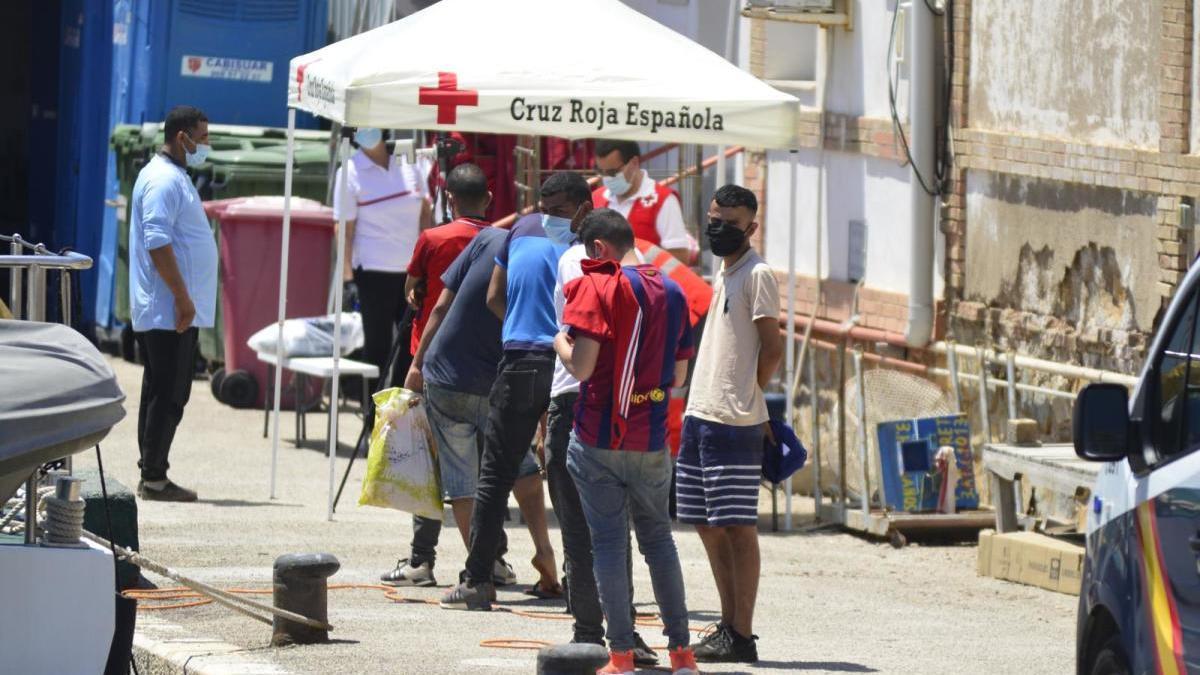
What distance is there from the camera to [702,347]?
8555 millimetres

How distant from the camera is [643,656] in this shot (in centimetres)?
803

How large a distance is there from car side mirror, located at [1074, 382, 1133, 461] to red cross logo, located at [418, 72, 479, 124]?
5.63 m

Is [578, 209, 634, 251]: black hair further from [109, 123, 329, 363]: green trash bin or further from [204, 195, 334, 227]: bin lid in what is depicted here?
[109, 123, 329, 363]: green trash bin

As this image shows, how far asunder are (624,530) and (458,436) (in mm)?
1986

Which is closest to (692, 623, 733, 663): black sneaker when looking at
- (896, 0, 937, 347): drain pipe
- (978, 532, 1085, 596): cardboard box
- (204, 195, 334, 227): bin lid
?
(978, 532, 1085, 596): cardboard box

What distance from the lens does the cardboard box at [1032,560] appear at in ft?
35.2

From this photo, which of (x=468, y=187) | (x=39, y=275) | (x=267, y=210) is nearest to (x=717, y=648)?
(x=468, y=187)

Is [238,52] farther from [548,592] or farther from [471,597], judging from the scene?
[471,597]

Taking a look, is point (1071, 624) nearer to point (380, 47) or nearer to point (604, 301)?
point (604, 301)

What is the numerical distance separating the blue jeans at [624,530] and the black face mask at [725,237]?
3.36 ft

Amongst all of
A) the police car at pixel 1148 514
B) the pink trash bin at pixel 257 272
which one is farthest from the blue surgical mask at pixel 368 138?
the police car at pixel 1148 514

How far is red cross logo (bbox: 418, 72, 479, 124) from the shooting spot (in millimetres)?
10938

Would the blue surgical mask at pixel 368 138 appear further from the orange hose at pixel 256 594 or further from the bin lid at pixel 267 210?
the orange hose at pixel 256 594

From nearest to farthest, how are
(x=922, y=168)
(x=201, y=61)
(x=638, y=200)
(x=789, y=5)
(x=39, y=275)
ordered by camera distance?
(x=39, y=275) → (x=638, y=200) → (x=922, y=168) → (x=789, y=5) → (x=201, y=61)
